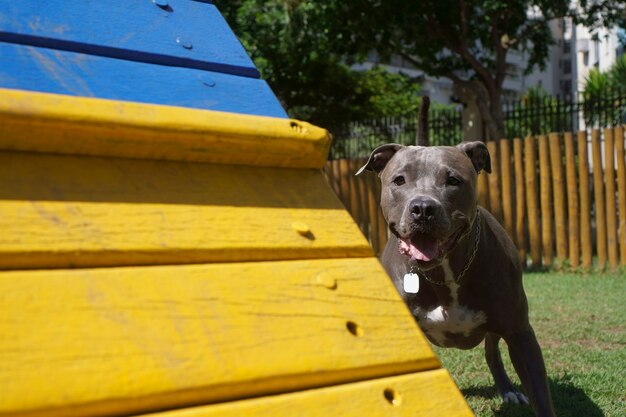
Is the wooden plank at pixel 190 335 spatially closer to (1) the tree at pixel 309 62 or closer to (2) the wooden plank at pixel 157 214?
(2) the wooden plank at pixel 157 214

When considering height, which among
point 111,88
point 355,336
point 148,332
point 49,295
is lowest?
point 355,336

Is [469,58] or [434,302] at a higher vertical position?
[434,302]

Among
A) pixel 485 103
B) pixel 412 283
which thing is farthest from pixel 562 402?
pixel 485 103

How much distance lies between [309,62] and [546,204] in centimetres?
884

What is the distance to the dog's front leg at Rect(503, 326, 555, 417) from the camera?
318 centimetres

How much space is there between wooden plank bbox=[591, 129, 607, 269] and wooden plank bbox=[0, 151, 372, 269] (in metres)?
7.95

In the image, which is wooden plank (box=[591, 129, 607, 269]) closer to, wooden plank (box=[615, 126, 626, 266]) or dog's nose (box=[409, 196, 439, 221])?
wooden plank (box=[615, 126, 626, 266])

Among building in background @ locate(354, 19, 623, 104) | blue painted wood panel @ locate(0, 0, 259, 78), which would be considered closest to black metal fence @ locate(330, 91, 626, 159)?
blue painted wood panel @ locate(0, 0, 259, 78)

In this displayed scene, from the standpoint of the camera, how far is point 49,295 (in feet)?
4.75

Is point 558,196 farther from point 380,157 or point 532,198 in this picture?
point 380,157

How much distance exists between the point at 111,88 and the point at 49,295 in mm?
759

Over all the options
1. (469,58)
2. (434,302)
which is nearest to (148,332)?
(434,302)

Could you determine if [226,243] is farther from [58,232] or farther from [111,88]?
[111,88]

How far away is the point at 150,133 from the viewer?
1.76 m
